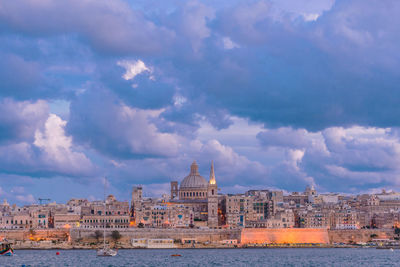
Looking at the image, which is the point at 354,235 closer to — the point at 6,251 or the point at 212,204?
the point at 212,204

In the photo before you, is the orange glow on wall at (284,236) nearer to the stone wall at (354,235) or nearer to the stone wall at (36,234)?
the stone wall at (354,235)

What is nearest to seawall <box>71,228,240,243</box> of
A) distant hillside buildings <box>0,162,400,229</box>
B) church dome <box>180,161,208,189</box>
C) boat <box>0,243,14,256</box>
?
distant hillside buildings <box>0,162,400,229</box>

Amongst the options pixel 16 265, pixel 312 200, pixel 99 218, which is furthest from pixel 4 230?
pixel 312 200

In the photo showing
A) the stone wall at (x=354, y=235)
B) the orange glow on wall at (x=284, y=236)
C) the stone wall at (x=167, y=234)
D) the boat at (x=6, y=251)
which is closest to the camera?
the boat at (x=6, y=251)

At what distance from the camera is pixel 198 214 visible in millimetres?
137625

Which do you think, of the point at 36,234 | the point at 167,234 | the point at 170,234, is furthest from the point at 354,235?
the point at 36,234

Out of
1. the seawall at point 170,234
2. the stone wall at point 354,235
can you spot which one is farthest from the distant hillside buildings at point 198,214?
the seawall at point 170,234

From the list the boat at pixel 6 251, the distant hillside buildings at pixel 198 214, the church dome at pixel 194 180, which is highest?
the church dome at pixel 194 180

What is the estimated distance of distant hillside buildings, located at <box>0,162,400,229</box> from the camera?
412 ft

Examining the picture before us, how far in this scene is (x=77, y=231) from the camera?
114500 millimetres

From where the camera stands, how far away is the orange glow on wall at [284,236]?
118000mm

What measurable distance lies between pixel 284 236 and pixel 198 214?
70.4ft

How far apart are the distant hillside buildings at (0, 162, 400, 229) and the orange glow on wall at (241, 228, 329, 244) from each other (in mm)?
4804

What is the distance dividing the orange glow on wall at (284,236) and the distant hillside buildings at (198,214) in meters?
4.80
